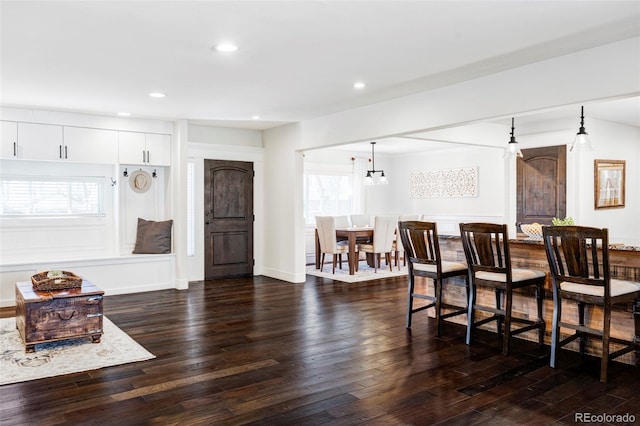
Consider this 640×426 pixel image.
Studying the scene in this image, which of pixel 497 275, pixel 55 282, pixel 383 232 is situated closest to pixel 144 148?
pixel 55 282

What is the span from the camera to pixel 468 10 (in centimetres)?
300

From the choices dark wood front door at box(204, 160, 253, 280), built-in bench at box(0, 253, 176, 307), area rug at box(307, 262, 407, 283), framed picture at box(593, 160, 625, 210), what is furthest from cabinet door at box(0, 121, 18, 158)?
framed picture at box(593, 160, 625, 210)

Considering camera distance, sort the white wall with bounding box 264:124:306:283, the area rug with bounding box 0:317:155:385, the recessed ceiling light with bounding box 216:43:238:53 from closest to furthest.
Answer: the area rug with bounding box 0:317:155:385 < the recessed ceiling light with bounding box 216:43:238:53 < the white wall with bounding box 264:124:306:283

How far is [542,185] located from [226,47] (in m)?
5.34

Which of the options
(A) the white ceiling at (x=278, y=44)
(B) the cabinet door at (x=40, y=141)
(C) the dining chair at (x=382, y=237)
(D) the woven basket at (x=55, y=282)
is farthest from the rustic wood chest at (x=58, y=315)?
(C) the dining chair at (x=382, y=237)

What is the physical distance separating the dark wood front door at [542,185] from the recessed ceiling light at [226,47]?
517 centimetres

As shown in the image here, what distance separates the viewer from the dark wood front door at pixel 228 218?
7.72 meters

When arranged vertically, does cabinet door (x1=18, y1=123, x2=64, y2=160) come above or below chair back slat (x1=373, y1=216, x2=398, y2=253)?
above

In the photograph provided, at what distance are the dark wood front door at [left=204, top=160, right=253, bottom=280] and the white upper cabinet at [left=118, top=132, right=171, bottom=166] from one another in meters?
0.77

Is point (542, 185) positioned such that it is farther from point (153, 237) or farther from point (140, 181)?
point (140, 181)

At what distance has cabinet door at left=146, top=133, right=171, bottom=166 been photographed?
6.95 meters

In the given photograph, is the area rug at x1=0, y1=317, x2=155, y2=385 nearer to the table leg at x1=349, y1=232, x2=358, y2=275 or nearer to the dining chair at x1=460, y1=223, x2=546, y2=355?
the dining chair at x1=460, y1=223, x2=546, y2=355

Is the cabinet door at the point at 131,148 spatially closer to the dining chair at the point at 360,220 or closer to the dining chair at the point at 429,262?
the dining chair at the point at 429,262

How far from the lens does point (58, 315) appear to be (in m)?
4.09
